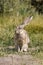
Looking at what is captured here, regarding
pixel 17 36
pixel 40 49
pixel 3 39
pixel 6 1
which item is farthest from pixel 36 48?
pixel 6 1

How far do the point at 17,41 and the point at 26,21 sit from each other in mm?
605

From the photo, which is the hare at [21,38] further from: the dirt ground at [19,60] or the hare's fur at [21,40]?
the dirt ground at [19,60]

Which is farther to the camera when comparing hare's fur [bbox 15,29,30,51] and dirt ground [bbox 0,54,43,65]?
hare's fur [bbox 15,29,30,51]

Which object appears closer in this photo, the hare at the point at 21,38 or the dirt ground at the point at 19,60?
the dirt ground at the point at 19,60

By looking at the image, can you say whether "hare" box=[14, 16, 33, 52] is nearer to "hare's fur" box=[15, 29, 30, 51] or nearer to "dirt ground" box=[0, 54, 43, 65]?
"hare's fur" box=[15, 29, 30, 51]

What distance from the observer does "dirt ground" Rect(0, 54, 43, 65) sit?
7551 millimetres

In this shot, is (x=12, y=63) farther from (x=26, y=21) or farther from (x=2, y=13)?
(x=2, y=13)

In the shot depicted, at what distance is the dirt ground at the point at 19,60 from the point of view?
755 cm

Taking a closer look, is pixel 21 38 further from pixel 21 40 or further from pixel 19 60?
pixel 19 60

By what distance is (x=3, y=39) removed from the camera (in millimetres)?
10914

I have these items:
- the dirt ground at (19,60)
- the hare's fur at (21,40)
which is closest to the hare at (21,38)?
the hare's fur at (21,40)

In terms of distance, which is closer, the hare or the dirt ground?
the dirt ground

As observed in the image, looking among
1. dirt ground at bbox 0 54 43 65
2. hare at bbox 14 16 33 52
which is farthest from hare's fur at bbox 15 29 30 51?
dirt ground at bbox 0 54 43 65

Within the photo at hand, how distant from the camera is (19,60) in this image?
7824 millimetres
